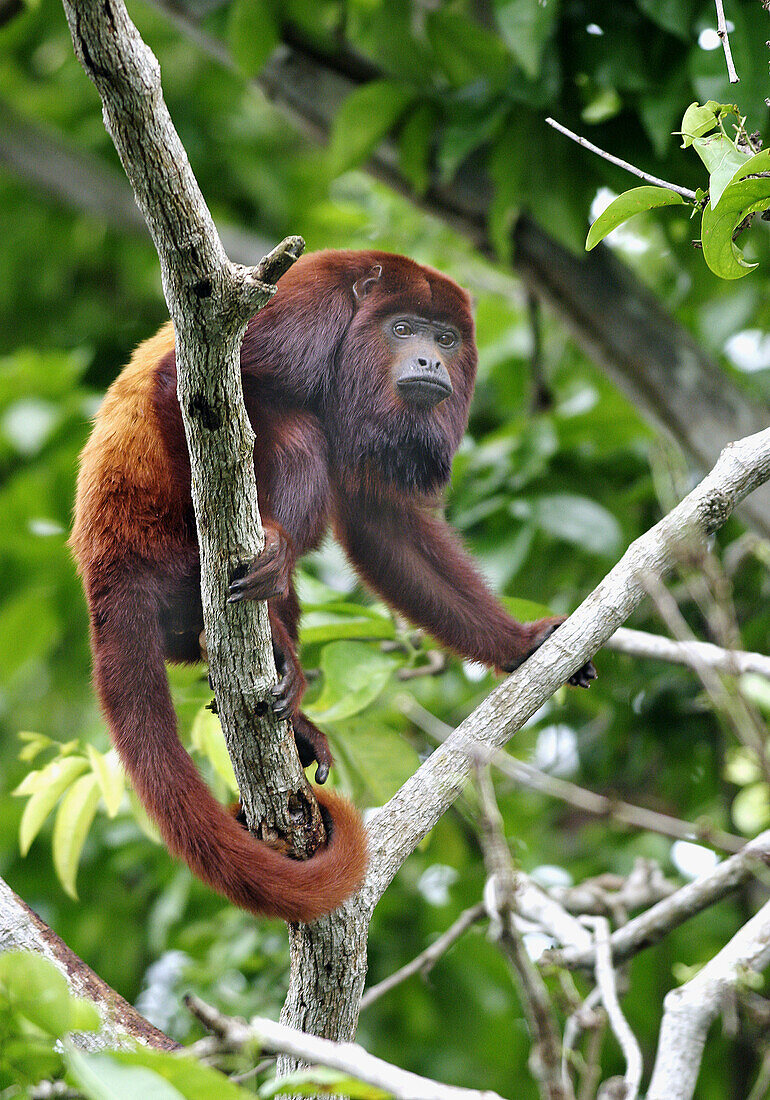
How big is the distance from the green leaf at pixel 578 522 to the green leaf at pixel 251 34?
4.92ft

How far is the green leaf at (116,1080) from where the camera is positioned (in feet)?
3.24

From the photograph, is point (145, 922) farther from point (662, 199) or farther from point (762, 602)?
point (662, 199)

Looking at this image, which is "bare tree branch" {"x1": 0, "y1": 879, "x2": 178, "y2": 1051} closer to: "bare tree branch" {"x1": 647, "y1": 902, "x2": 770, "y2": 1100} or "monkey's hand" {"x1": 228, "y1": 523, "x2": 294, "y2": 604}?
"monkey's hand" {"x1": 228, "y1": 523, "x2": 294, "y2": 604}

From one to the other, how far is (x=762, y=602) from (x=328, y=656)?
70.9 inches

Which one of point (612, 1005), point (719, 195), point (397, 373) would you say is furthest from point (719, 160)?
point (612, 1005)

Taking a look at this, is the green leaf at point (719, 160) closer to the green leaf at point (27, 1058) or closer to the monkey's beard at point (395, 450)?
the monkey's beard at point (395, 450)

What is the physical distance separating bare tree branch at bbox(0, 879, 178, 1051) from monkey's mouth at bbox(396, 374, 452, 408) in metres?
1.35

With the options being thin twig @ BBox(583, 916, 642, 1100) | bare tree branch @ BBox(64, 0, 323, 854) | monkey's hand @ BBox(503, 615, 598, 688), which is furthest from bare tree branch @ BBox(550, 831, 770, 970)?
bare tree branch @ BBox(64, 0, 323, 854)

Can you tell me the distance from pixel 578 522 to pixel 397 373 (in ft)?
3.16

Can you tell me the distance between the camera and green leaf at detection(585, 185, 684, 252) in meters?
1.53

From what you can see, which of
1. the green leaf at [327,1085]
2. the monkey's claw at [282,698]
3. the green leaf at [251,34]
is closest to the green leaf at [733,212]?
the monkey's claw at [282,698]

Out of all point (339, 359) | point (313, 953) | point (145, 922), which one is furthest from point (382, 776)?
point (145, 922)

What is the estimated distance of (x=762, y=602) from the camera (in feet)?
11.9

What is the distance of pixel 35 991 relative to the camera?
120 centimetres
